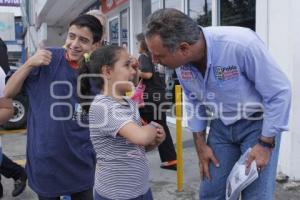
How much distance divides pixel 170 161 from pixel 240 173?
9.44ft

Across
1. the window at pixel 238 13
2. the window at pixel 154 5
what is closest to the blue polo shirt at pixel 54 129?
the window at pixel 238 13

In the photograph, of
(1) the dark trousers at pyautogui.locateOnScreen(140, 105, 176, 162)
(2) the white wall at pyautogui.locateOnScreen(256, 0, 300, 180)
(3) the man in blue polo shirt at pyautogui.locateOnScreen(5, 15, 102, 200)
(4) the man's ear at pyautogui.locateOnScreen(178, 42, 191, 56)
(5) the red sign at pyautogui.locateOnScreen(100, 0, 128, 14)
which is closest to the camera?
(4) the man's ear at pyautogui.locateOnScreen(178, 42, 191, 56)

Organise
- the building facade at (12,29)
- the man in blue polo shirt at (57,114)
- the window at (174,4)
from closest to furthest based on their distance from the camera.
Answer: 1. the man in blue polo shirt at (57,114)
2. the window at (174,4)
3. the building facade at (12,29)

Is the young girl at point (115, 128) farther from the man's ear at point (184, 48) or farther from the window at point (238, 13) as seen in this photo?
the window at point (238, 13)

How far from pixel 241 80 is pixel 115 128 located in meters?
0.76

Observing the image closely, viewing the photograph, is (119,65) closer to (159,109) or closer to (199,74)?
(199,74)

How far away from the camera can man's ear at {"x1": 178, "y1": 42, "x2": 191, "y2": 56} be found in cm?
211

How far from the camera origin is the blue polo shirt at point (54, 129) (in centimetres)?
238

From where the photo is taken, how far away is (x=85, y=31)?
2461 millimetres

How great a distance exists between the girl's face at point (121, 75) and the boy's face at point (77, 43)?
0.38 metres

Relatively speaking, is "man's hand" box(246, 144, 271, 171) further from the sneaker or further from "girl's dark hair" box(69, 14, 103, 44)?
the sneaker

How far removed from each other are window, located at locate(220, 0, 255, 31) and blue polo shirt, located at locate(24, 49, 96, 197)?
12.7ft

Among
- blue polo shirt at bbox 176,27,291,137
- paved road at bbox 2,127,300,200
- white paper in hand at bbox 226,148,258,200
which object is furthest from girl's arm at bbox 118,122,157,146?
paved road at bbox 2,127,300,200

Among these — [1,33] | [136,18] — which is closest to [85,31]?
[136,18]
